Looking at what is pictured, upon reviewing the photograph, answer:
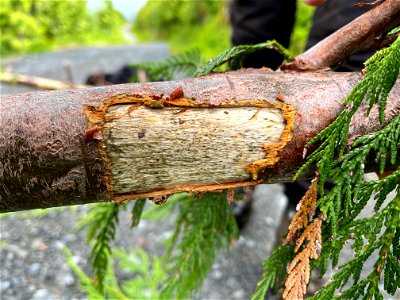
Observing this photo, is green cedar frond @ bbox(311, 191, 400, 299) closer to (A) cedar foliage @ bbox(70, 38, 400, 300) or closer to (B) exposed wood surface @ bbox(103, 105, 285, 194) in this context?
(A) cedar foliage @ bbox(70, 38, 400, 300)

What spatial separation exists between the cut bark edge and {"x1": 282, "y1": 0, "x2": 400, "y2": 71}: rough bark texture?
9.2 inches

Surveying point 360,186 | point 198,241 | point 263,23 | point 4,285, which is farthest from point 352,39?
point 4,285

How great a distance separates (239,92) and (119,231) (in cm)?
209

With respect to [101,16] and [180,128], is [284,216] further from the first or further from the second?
[101,16]

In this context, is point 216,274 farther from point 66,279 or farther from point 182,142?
point 182,142

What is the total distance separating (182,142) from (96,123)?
216mm

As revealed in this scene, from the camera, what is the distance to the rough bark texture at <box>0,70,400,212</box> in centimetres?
99

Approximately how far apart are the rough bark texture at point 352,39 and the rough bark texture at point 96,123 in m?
0.15

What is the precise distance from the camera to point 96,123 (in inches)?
39.1

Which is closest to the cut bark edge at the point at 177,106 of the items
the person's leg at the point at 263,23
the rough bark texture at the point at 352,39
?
the rough bark texture at the point at 352,39

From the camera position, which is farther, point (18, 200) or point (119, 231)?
point (119, 231)

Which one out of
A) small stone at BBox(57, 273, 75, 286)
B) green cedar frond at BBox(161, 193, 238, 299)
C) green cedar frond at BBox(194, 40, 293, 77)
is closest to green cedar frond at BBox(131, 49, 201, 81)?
green cedar frond at BBox(194, 40, 293, 77)

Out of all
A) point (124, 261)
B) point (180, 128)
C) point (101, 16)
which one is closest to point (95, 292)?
point (124, 261)

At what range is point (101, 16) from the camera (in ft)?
43.2
